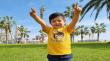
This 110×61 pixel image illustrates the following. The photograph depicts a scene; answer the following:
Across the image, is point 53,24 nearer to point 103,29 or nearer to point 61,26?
point 61,26

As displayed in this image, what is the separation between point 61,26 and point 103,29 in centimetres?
14791

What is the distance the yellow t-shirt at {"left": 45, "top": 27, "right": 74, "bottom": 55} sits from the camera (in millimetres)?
6039

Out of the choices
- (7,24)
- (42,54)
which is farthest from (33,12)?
(7,24)

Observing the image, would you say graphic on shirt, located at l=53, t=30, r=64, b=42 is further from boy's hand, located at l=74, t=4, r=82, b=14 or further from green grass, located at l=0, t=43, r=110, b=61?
green grass, located at l=0, t=43, r=110, b=61

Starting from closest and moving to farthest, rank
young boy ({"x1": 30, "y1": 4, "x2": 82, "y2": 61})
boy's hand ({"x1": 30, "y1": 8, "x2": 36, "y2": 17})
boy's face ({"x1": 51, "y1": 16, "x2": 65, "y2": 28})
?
young boy ({"x1": 30, "y1": 4, "x2": 82, "y2": 61}), boy's face ({"x1": 51, "y1": 16, "x2": 65, "y2": 28}), boy's hand ({"x1": 30, "y1": 8, "x2": 36, "y2": 17})

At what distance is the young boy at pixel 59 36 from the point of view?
604cm

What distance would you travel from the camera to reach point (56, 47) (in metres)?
6.04

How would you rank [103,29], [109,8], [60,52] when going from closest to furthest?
1. [60,52]
2. [109,8]
3. [103,29]

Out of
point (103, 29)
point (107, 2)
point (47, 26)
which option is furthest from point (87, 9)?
Answer: point (103, 29)

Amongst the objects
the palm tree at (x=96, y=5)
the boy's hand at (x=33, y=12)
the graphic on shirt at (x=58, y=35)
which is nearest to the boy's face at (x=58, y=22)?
the graphic on shirt at (x=58, y=35)

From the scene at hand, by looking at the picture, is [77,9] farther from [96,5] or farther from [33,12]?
[96,5]

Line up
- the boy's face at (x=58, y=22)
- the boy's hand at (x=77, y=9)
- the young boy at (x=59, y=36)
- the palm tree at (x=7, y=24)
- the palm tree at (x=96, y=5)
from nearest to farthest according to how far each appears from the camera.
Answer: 1. the boy's hand at (x=77, y=9)
2. the young boy at (x=59, y=36)
3. the boy's face at (x=58, y=22)
4. the palm tree at (x=96, y=5)
5. the palm tree at (x=7, y=24)

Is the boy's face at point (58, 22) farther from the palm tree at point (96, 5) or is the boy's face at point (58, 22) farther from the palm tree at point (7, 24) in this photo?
the palm tree at point (7, 24)

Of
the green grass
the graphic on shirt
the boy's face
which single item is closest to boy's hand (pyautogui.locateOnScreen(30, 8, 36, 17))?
the boy's face
